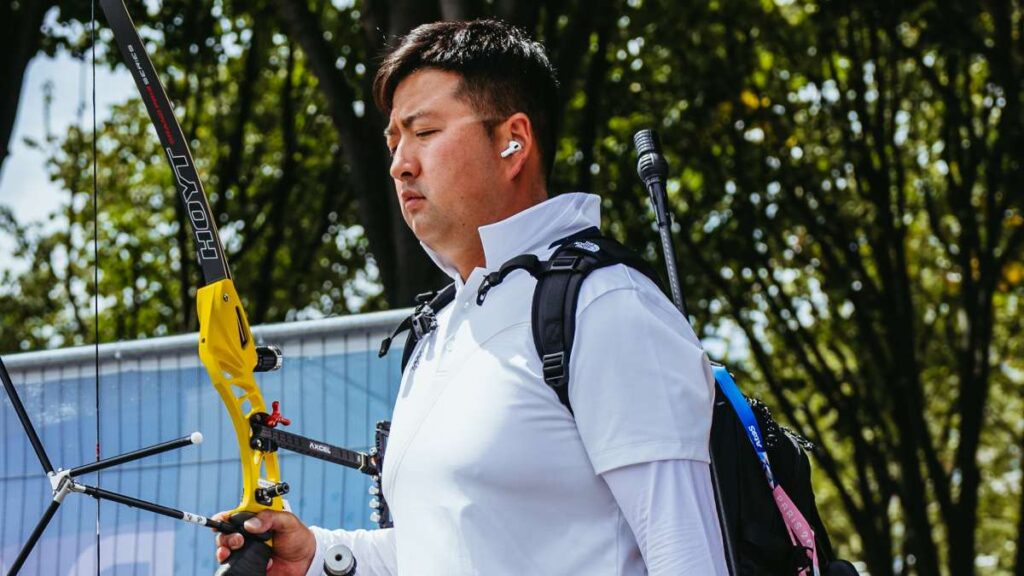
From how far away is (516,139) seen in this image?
279 cm

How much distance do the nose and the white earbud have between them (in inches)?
7.3

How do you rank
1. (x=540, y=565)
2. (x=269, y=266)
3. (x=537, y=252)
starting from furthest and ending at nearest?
(x=269, y=266) → (x=537, y=252) → (x=540, y=565)

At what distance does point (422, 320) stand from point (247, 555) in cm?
63

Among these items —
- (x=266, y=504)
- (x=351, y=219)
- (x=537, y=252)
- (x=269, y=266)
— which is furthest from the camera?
(x=351, y=219)

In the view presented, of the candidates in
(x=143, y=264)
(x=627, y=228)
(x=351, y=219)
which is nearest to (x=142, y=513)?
(x=627, y=228)

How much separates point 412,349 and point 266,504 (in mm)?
480

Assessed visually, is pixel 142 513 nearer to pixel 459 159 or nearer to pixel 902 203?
pixel 459 159

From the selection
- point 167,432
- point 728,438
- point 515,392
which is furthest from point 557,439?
point 167,432

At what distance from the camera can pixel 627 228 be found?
500 inches

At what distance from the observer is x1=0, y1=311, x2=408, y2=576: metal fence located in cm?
456

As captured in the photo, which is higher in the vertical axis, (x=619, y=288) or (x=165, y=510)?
(x=619, y=288)

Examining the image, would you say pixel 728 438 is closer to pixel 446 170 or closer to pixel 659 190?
pixel 659 190

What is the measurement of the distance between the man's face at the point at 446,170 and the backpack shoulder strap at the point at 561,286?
0.66ft

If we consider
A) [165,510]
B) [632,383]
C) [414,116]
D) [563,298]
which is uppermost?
[414,116]
